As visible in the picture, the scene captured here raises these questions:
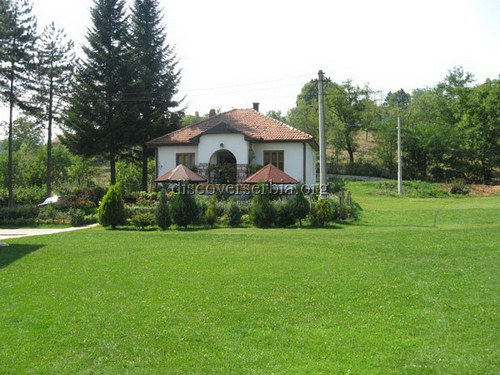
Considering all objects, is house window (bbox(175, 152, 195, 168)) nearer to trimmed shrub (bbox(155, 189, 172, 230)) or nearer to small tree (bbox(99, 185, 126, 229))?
small tree (bbox(99, 185, 126, 229))

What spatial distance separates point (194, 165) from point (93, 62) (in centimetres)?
1126

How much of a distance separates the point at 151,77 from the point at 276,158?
38.1 feet

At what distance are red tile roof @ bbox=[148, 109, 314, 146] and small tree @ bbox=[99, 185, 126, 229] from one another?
9.43 m

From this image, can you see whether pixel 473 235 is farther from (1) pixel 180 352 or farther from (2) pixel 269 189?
(1) pixel 180 352

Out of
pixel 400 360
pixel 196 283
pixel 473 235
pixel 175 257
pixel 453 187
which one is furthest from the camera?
pixel 453 187

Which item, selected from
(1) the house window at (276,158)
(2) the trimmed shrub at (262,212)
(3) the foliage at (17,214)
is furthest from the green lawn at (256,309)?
(1) the house window at (276,158)

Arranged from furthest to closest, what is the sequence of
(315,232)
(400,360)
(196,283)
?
(315,232) → (196,283) → (400,360)

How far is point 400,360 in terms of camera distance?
5051 millimetres

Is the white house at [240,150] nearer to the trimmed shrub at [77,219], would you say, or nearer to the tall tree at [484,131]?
the trimmed shrub at [77,219]

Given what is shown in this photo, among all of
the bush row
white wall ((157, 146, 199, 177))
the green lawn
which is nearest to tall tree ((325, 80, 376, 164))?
white wall ((157, 146, 199, 177))

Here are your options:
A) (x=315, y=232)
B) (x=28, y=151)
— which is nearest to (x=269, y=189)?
(x=315, y=232)

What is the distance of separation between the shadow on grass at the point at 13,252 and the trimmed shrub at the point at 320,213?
9.71 m

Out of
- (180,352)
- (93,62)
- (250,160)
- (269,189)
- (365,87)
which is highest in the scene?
(365,87)

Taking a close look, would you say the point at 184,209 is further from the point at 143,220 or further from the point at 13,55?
the point at 13,55
